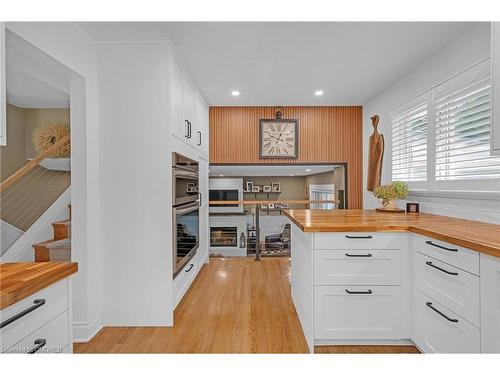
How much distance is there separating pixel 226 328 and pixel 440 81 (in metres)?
2.77

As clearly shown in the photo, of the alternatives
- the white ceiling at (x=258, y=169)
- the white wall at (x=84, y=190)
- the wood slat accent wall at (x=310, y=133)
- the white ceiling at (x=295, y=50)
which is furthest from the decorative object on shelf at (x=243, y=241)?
the white wall at (x=84, y=190)

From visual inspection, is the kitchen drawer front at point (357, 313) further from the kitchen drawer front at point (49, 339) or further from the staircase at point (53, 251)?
the staircase at point (53, 251)

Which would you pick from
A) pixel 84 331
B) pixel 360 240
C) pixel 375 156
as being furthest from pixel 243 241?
pixel 360 240

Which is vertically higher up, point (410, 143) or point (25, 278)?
point (410, 143)

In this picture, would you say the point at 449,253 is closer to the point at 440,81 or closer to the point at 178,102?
the point at 440,81

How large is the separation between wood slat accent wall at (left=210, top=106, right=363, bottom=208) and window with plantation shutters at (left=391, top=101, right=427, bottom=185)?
871 mm

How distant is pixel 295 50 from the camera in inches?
96.0

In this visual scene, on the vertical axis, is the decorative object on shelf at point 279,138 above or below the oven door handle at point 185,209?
above

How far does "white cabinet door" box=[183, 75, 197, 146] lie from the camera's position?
2.79 meters

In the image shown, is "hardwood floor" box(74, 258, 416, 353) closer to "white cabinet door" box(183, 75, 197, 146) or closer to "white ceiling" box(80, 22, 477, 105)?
"white cabinet door" box(183, 75, 197, 146)

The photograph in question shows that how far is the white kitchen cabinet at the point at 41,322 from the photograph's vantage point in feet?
2.75

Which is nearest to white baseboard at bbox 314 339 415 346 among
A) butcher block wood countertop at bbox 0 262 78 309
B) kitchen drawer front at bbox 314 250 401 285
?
kitchen drawer front at bbox 314 250 401 285

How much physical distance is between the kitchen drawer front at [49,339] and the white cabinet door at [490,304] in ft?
5.76
